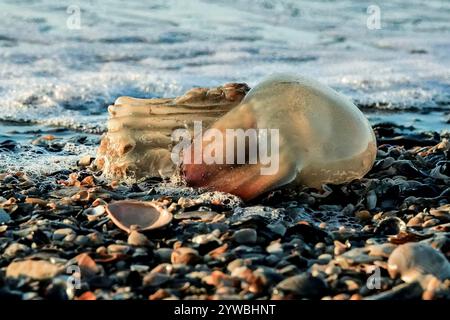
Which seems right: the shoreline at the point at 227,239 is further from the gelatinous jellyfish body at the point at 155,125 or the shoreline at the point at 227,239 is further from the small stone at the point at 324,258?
the gelatinous jellyfish body at the point at 155,125

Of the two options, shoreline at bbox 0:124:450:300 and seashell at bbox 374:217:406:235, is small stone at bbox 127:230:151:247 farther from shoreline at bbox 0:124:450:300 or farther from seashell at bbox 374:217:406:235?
seashell at bbox 374:217:406:235

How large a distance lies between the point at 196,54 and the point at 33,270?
8.27 m

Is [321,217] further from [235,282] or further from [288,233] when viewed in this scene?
[235,282]

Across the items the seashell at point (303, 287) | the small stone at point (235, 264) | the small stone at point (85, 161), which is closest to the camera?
the seashell at point (303, 287)

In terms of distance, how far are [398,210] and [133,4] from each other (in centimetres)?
1121

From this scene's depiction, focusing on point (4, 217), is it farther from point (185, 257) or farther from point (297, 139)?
point (297, 139)

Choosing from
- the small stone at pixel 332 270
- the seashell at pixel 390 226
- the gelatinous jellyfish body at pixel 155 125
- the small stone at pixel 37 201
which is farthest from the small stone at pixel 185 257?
the gelatinous jellyfish body at pixel 155 125

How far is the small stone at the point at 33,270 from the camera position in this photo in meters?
2.99

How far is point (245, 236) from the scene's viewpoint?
3.35 metres

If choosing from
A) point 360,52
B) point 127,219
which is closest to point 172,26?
point 360,52

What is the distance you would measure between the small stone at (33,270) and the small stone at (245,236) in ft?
2.61

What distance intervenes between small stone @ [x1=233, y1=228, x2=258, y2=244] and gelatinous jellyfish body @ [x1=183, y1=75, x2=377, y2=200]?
551 millimetres

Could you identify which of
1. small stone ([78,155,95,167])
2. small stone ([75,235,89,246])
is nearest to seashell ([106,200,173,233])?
small stone ([75,235,89,246])

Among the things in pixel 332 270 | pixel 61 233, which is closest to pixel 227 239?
pixel 332 270
